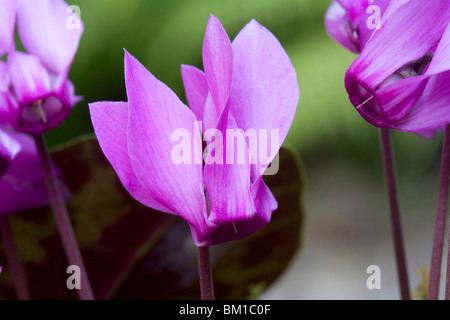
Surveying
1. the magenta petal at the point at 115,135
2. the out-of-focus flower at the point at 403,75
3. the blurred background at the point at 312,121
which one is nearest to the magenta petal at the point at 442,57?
the out-of-focus flower at the point at 403,75

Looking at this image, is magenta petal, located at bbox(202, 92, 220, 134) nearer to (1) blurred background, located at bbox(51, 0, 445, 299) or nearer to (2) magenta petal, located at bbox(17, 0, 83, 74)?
(2) magenta petal, located at bbox(17, 0, 83, 74)

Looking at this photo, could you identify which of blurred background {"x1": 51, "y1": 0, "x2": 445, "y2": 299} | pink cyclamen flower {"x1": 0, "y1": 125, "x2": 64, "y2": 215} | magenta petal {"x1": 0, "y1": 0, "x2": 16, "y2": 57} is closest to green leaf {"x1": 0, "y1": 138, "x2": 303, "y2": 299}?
pink cyclamen flower {"x1": 0, "y1": 125, "x2": 64, "y2": 215}

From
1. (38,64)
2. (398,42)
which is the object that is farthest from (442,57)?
(38,64)

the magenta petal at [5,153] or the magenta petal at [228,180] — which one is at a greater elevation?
the magenta petal at [5,153]

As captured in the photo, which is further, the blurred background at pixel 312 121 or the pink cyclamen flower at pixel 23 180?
the blurred background at pixel 312 121

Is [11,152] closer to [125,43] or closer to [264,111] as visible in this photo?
[264,111]

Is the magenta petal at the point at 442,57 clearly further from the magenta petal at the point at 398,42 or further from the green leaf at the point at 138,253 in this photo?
the green leaf at the point at 138,253
